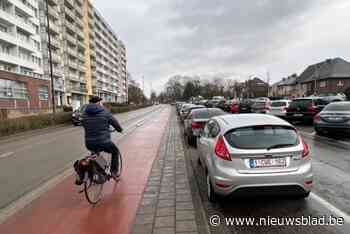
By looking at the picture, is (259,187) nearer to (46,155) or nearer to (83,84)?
(46,155)

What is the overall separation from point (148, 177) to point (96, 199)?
1595mm

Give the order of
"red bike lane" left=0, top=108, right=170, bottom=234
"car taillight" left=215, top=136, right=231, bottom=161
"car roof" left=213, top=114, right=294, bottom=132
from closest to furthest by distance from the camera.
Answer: "red bike lane" left=0, top=108, right=170, bottom=234, "car taillight" left=215, top=136, right=231, bottom=161, "car roof" left=213, top=114, right=294, bottom=132

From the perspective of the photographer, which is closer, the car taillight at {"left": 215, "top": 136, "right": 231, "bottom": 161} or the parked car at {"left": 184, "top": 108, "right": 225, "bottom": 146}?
the car taillight at {"left": 215, "top": 136, "right": 231, "bottom": 161}

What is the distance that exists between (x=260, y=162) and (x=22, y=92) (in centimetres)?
3892

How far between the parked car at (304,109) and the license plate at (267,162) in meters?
13.2

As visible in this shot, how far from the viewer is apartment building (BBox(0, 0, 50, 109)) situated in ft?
107

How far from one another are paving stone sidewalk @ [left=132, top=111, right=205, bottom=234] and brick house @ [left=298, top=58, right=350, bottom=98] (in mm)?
60119

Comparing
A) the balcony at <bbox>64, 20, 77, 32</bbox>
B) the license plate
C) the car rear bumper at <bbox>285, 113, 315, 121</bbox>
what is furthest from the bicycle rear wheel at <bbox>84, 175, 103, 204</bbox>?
the balcony at <bbox>64, 20, 77, 32</bbox>

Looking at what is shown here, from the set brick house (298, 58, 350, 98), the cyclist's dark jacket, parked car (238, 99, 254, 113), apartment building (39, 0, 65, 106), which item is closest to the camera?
the cyclist's dark jacket

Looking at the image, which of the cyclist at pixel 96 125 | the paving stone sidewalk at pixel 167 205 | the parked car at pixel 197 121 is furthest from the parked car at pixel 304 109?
the cyclist at pixel 96 125

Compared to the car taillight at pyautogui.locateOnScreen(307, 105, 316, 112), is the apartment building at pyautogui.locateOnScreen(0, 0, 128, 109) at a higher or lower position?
higher

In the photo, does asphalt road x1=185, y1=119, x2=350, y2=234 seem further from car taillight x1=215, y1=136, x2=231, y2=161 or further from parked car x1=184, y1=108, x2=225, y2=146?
parked car x1=184, y1=108, x2=225, y2=146

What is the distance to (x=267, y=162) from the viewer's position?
3.87m

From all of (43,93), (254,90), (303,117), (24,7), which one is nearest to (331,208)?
(303,117)
